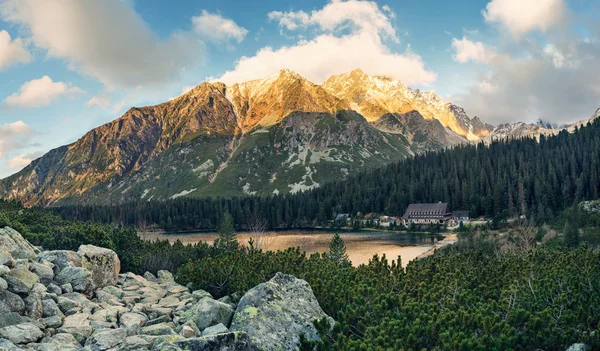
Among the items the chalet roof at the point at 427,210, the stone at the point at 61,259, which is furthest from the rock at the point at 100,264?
the chalet roof at the point at 427,210

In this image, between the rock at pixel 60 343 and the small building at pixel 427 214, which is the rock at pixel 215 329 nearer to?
the rock at pixel 60 343

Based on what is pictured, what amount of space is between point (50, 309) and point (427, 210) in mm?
163021

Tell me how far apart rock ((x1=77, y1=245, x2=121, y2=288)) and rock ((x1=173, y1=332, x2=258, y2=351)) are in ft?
48.3

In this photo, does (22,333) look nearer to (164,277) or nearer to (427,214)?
(164,277)

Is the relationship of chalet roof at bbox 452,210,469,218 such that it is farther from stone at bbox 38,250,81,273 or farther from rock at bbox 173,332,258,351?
rock at bbox 173,332,258,351

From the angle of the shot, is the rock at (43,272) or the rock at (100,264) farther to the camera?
the rock at (100,264)

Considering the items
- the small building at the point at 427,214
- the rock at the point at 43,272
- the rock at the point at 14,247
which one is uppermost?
the rock at the point at 14,247

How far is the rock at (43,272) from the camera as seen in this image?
2030 cm

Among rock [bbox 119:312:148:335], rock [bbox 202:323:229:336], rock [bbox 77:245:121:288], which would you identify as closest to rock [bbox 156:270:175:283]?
rock [bbox 77:245:121:288]

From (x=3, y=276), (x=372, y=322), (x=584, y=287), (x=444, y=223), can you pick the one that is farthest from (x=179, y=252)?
(x=444, y=223)

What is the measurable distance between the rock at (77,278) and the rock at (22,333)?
19.2 feet

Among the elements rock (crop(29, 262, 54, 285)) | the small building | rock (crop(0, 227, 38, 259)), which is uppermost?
rock (crop(0, 227, 38, 259))

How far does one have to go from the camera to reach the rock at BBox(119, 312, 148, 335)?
51.7 feet

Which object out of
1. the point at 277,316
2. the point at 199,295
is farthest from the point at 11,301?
the point at 277,316
